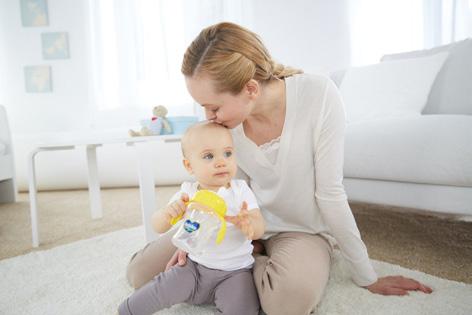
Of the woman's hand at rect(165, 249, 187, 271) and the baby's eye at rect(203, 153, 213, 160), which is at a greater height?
the baby's eye at rect(203, 153, 213, 160)

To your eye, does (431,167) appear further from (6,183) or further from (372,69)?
(6,183)

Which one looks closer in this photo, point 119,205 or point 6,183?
point 119,205

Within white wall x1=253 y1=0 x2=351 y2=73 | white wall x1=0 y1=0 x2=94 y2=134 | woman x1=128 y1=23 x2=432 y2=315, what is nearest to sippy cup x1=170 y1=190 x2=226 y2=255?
woman x1=128 y1=23 x2=432 y2=315

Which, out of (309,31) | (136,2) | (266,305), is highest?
(136,2)

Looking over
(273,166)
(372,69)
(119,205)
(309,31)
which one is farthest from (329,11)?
(273,166)

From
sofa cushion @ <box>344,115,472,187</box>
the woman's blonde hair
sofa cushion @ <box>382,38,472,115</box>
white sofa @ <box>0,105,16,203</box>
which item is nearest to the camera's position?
the woman's blonde hair

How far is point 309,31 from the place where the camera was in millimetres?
3164

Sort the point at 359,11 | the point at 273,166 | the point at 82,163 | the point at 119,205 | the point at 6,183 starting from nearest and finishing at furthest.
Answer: the point at 273,166 → the point at 119,205 → the point at 6,183 → the point at 359,11 → the point at 82,163

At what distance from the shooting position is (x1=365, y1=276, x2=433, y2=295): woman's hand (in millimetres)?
930

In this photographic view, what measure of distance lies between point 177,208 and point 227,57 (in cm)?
34

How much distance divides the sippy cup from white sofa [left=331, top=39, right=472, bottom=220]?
71 cm

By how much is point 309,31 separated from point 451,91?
1.76 meters

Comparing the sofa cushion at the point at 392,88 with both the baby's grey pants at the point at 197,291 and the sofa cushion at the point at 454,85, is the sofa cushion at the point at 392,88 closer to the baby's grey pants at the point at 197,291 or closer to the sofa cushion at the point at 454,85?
the sofa cushion at the point at 454,85

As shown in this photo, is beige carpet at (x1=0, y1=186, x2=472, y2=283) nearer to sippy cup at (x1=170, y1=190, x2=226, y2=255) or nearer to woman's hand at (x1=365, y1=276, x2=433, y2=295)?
woman's hand at (x1=365, y1=276, x2=433, y2=295)
